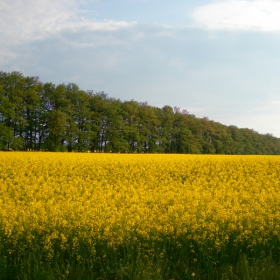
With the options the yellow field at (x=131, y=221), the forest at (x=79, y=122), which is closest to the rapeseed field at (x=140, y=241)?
the yellow field at (x=131, y=221)

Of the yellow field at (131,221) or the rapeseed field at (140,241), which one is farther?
the yellow field at (131,221)

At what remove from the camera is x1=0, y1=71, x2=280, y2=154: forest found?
43.3m

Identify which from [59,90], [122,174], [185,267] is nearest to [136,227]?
[185,267]

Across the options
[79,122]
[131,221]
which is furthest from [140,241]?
[79,122]

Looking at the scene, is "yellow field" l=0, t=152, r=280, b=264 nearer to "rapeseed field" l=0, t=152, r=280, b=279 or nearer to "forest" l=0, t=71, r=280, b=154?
"rapeseed field" l=0, t=152, r=280, b=279

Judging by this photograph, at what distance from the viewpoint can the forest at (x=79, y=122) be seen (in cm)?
4328

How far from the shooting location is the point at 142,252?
6.04 meters

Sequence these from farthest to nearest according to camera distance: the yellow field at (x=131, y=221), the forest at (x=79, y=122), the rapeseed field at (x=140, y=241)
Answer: the forest at (x=79, y=122) → the yellow field at (x=131, y=221) → the rapeseed field at (x=140, y=241)

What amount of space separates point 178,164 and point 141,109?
139ft

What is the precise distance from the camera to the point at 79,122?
48.5 metres

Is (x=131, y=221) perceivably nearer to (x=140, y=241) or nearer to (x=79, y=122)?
(x=140, y=241)

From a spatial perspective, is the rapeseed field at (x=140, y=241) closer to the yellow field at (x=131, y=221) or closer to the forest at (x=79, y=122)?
the yellow field at (x=131, y=221)

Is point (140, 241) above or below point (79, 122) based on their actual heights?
below

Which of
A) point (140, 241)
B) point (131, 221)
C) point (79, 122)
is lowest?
point (140, 241)
